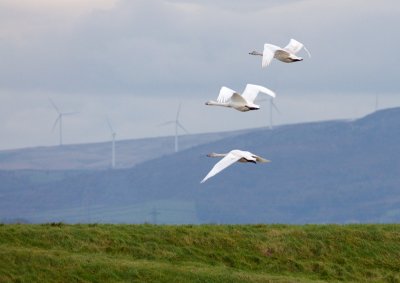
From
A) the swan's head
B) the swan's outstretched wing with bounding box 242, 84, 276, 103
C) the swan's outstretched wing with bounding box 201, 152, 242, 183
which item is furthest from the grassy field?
the swan's outstretched wing with bounding box 242, 84, 276, 103

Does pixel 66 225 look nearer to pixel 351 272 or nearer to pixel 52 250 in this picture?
pixel 52 250

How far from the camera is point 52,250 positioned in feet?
160

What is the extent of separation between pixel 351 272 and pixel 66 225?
8664mm

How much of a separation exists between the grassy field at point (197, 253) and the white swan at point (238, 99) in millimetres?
3679

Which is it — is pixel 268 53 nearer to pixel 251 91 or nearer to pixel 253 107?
pixel 253 107

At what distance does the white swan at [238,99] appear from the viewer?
5306 centimetres

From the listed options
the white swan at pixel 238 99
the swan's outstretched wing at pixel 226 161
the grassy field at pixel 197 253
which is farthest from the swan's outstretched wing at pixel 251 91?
the swan's outstretched wing at pixel 226 161

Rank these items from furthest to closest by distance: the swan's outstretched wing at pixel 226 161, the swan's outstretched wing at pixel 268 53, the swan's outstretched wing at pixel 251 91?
the swan's outstretched wing at pixel 251 91 → the swan's outstretched wing at pixel 268 53 → the swan's outstretched wing at pixel 226 161

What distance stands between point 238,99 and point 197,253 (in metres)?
5.98

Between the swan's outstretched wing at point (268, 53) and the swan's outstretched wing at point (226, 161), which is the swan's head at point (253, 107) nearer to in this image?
the swan's outstretched wing at point (268, 53)

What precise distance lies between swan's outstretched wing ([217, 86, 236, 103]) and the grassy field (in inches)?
152

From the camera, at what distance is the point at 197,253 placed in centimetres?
5041

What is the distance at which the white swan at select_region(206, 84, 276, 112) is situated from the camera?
53.1 m

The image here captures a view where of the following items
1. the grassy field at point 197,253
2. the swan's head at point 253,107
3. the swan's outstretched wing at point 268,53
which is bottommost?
the grassy field at point 197,253
